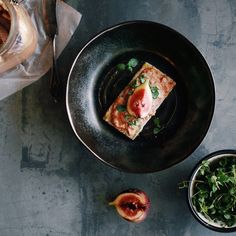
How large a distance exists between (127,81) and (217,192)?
61cm

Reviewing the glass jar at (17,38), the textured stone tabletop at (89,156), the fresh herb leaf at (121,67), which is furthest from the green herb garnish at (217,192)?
the glass jar at (17,38)

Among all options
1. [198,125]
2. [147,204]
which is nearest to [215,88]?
[198,125]

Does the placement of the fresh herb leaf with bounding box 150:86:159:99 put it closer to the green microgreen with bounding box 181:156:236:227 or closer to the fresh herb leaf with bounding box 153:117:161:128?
the fresh herb leaf with bounding box 153:117:161:128

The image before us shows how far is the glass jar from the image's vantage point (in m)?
1.81

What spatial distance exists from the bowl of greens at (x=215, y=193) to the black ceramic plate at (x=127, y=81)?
0.11 metres

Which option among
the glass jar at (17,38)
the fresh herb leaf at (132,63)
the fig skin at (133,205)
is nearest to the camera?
the glass jar at (17,38)

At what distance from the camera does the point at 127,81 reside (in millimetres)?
2055

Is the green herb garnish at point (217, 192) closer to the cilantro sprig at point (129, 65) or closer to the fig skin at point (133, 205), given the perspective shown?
the fig skin at point (133, 205)

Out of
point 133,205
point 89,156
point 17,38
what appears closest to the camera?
point 17,38

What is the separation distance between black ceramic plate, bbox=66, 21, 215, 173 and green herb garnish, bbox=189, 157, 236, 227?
0.13 m

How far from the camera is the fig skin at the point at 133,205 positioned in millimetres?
1938

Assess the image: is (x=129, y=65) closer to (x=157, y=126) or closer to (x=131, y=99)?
(x=131, y=99)

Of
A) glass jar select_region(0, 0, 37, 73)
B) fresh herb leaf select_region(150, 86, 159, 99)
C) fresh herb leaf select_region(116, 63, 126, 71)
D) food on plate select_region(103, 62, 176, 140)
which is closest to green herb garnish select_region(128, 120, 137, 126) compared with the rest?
food on plate select_region(103, 62, 176, 140)

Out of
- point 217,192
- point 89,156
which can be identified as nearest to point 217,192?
point 217,192
